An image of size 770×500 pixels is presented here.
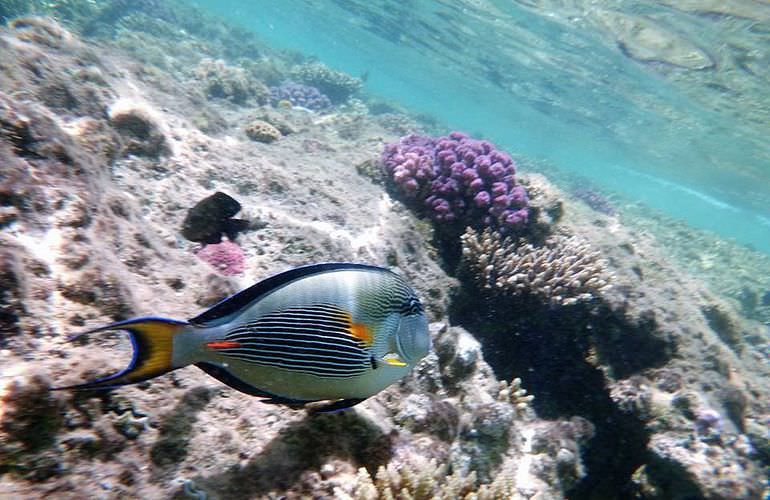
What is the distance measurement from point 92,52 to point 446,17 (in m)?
26.0

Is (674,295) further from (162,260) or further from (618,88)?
(618,88)

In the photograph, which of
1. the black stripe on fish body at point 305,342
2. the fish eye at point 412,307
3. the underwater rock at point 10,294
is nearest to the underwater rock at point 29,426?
the underwater rock at point 10,294

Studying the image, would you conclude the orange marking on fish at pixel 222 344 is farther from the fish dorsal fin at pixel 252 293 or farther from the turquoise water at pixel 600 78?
the turquoise water at pixel 600 78

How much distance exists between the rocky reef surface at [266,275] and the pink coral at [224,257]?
0.06m

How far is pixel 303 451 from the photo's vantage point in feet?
7.46

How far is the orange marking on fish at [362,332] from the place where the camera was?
173 centimetres

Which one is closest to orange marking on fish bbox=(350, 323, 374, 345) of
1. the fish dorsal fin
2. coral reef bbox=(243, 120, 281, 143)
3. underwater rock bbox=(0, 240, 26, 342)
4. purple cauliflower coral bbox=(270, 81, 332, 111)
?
the fish dorsal fin

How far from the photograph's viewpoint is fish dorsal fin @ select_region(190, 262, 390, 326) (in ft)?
5.11

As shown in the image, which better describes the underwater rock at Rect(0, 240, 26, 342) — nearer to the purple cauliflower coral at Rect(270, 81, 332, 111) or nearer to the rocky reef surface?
the rocky reef surface

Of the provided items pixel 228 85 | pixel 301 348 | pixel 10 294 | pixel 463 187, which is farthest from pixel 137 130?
pixel 228 85

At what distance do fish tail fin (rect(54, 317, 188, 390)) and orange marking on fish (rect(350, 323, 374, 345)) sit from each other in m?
0.64

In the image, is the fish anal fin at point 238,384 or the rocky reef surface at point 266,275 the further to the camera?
the rocky reef surface at point 266,275

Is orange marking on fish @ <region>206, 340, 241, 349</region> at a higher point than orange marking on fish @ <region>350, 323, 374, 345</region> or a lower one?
lower

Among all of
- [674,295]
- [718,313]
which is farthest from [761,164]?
[674,295]
